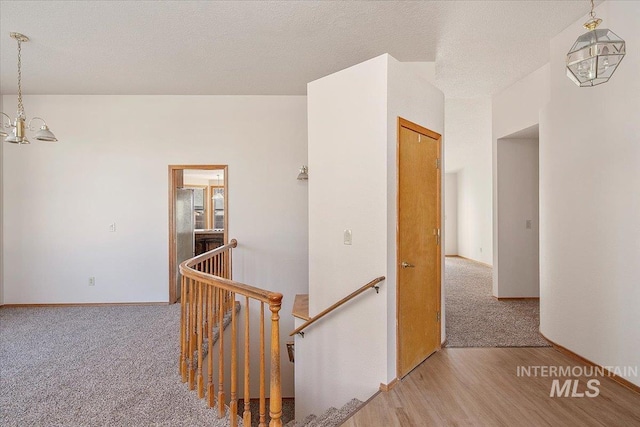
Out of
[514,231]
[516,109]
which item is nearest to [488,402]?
[514,231]

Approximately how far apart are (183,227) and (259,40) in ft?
11.4

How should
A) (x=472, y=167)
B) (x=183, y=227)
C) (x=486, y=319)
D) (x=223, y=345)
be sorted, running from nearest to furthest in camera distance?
(x=223, y=345) < (x=486, y=319) < (x=183, y=227) < (x=472, y=167)

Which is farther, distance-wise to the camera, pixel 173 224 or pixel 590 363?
pixel 173 224

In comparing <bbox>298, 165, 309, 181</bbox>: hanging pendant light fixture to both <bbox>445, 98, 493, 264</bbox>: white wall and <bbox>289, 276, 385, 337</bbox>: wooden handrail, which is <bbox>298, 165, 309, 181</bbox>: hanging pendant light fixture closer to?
<bbox>289, 276, 385, 337</bbox>: wooden handrail

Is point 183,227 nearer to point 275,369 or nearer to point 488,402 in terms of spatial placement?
point 275,369

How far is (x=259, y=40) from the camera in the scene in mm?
3326

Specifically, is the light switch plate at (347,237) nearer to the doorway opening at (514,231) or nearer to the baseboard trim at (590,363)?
the baseboard trim at (590,363)

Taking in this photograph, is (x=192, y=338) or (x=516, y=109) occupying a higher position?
(x=516, y=109)

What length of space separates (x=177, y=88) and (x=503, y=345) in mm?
5259

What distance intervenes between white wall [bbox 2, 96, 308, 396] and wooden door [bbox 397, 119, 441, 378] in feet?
7.34

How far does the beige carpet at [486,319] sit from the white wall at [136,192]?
2.28 m

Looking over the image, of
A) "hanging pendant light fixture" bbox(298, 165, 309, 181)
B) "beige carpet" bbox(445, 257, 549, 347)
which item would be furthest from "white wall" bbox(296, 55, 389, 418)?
"hanging pendant light fixture" bbox(298, 165, 309, 181)

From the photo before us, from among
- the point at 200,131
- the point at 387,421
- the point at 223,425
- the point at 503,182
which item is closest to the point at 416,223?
the point at 387,421

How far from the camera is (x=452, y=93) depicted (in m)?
4.87
